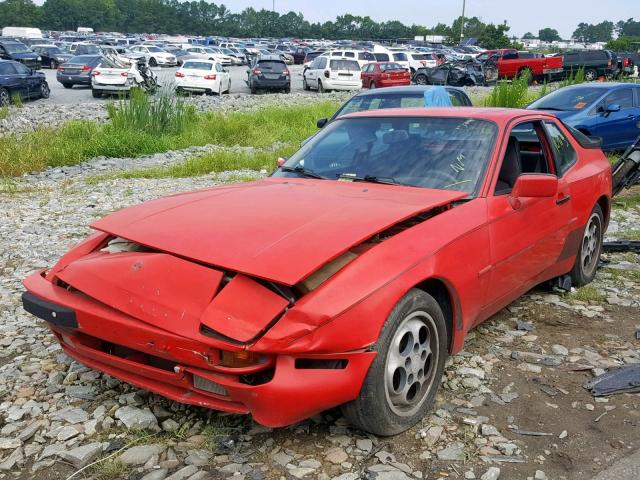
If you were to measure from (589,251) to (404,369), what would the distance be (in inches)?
123

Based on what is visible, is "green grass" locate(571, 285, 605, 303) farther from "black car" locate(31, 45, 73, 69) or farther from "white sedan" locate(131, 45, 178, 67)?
"white sedan" locate(131, 45, 178, 67)

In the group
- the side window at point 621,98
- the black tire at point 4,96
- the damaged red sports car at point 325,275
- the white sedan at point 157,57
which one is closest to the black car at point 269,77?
the black tire at point 4,96

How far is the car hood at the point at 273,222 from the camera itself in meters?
3.11

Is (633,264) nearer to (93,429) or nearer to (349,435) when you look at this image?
(349,435)

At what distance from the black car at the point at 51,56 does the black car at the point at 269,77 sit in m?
20.3

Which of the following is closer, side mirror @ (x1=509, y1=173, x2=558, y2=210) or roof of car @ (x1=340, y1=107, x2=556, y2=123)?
side mirror @ (x1=509, y1=173, x2=558, y2=210)

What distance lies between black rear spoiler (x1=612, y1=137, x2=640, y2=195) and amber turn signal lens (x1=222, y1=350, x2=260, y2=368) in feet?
17.9

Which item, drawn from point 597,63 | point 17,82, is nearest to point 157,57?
point 17,82

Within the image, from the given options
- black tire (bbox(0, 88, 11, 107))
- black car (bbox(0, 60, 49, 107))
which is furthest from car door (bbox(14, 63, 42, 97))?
black tire (bbox(0, 88, 11, 107))

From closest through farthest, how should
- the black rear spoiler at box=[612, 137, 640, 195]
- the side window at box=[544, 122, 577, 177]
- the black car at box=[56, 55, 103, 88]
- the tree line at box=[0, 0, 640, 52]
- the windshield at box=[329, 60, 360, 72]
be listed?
the side window at box=[544, 122, 577, 177] < the black rear spoiler at box=[612, 137, 640, 195] < the black car at box=[56, 55, 103, 88] < the windshield at box=[329, 60, 360, 72] < the tree line at box=[0, 0, 640, 52]

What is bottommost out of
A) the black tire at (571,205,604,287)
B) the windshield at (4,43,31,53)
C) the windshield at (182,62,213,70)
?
the black tire at (571,205,604,287)

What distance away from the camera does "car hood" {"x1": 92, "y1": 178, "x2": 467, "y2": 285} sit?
311 centimetres

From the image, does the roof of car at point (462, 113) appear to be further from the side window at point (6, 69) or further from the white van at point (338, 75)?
the white van at point (338, 75)

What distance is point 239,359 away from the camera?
2.92 m
